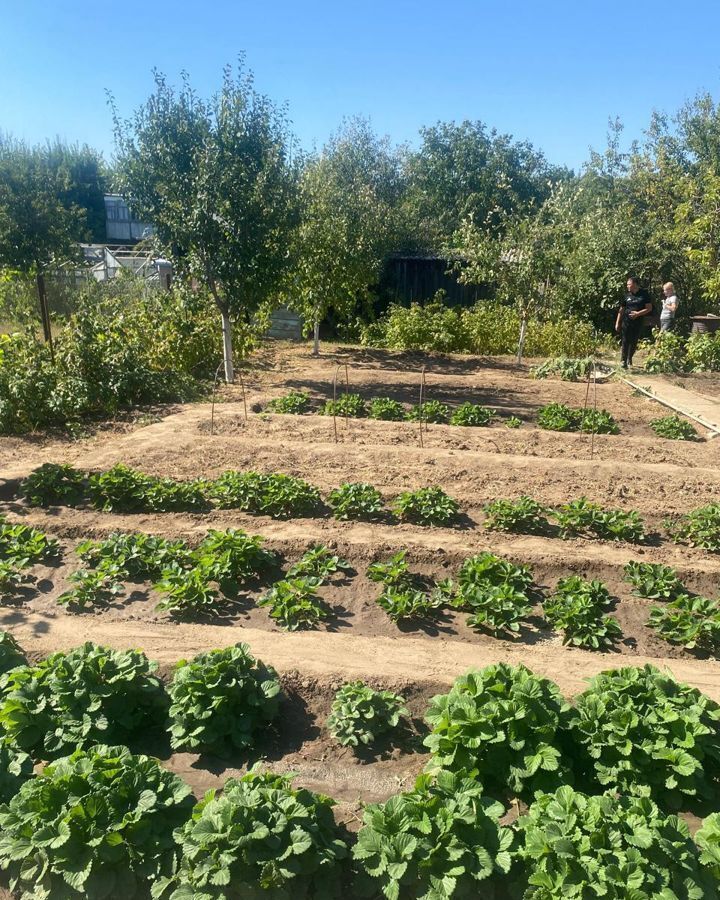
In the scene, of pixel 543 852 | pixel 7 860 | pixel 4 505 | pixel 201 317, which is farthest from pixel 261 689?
pixel 201 317

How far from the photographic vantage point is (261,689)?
388 cm

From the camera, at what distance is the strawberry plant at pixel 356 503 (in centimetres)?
667

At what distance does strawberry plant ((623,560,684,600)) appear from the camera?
5414 mm

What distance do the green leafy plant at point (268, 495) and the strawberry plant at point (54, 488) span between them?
4.38 feet

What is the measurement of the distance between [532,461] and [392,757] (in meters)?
4.84

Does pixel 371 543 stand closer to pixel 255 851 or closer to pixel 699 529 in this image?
pixel 699 529

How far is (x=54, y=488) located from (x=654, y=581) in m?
5.46

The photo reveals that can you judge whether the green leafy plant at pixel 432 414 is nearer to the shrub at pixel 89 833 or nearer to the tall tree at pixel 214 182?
the tall tree at pixel 214 182

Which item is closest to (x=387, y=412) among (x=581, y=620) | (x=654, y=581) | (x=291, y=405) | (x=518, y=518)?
(x=291, y=405)

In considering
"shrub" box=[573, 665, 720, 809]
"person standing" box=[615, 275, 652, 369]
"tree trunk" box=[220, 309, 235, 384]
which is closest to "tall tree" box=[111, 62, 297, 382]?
"tree trunk" box=[220, 309, 235, 384]

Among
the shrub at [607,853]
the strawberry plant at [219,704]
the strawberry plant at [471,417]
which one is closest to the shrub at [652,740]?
the shrub at [607,853]

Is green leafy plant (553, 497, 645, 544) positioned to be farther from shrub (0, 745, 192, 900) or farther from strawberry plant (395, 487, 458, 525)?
shrub (0, 745, 192, 900)

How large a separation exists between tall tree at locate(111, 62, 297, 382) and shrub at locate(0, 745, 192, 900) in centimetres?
1007

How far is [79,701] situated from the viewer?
146 inches
